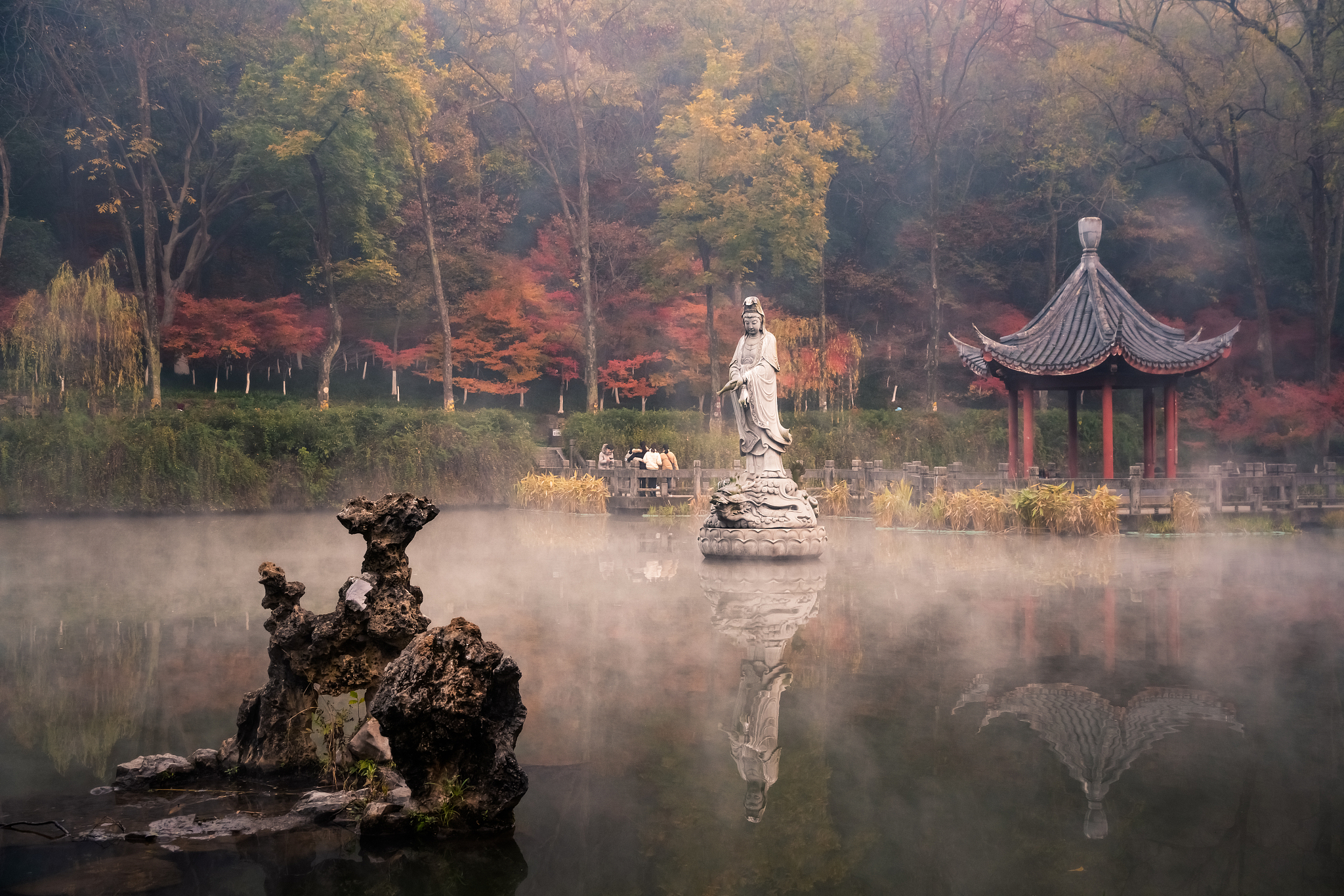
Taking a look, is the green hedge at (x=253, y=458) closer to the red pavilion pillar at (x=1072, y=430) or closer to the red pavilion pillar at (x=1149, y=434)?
the red pavilion pillar at (x=1072, y=430)

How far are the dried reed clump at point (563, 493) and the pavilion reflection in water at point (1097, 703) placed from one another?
12848 mm

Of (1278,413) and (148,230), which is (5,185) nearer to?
(148,230)

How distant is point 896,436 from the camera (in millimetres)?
26016

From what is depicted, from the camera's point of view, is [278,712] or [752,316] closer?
[278,712]

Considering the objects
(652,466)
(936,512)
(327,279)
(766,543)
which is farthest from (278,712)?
(327,279)

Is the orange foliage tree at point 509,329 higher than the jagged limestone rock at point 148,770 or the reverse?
higher

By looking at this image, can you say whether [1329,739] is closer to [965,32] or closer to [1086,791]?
[1086,791]

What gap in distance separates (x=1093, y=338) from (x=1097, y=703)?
1304 centimetres

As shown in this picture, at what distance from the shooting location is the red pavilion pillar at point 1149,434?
60.6 ft

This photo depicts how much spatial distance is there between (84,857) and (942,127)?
1214 inches

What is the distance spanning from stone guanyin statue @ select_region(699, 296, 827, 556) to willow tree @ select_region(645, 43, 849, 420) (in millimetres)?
13672

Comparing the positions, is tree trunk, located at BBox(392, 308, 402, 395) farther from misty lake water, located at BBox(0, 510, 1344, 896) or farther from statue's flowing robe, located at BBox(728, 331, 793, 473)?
statue's flowing robe, located at BBox(728, 331, 793, 473)

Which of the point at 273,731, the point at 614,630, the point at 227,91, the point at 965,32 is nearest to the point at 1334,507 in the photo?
the point at 614,630

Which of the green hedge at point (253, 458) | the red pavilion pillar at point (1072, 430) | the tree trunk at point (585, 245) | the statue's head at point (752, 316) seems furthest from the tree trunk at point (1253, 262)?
the green hedge at point (253, 458)
